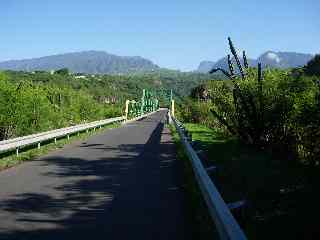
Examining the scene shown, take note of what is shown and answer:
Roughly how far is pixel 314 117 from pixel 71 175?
608 cm

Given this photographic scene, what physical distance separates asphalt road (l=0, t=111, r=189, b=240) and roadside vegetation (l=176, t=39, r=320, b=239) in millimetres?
1171

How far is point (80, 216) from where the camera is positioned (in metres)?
7.81

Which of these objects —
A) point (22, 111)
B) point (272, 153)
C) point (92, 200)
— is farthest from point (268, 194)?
point (22, 111)

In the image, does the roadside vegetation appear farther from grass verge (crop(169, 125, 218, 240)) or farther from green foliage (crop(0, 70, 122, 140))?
green foliage (crop(0, 70, 122, 140))

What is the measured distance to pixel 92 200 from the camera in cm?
918

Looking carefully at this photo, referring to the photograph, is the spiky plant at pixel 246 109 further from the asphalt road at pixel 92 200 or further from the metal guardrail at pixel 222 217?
the metal guardrail at pixel 222 217

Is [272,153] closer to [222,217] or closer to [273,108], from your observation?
[273,108]

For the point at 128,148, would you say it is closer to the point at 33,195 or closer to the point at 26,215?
the point at 33,195

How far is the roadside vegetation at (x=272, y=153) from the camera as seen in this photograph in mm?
7461

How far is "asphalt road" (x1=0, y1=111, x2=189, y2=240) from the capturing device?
6.95 m

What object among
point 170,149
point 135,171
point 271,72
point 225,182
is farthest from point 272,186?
point 170,149

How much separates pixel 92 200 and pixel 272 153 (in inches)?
371

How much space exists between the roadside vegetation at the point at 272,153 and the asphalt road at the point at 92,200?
1.17 meters

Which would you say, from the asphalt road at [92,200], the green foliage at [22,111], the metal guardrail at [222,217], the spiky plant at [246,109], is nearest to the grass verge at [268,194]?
the metal guardrail at [222,217]
